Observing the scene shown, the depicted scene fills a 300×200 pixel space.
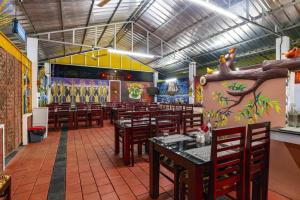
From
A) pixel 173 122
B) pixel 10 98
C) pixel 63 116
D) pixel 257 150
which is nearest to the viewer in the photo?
pixel 257 150

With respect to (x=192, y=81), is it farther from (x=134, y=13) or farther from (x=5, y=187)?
(x=5, y=187)

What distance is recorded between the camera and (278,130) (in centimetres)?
200

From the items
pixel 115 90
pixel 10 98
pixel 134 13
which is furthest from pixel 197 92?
pixel 10 98

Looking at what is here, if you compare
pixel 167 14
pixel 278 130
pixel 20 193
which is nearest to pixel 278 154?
pixel 278 130

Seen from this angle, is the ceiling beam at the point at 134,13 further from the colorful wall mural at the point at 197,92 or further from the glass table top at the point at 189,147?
the glass table top at the point at 189,147

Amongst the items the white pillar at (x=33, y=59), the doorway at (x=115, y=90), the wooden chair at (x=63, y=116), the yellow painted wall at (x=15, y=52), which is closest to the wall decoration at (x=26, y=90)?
the yellow painted wall at (x=15, y=52)

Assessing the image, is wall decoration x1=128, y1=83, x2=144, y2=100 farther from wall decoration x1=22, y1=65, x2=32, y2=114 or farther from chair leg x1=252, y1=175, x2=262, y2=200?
chair leg x1=252, y1=175, x2=262, y2=200

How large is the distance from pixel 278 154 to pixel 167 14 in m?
6.21

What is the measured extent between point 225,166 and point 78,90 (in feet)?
34.4

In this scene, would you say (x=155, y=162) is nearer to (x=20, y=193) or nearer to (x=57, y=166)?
(x=20, y=193)

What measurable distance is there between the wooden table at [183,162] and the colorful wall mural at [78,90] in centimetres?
964

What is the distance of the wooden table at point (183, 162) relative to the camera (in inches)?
53.0

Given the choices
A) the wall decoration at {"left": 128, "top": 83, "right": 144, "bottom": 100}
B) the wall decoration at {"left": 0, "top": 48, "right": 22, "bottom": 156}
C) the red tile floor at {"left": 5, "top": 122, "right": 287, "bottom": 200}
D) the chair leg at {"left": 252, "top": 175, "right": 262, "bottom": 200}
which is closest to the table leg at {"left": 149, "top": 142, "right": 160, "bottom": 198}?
the red tile floor at {"left": 5, "top": 122, "right": 287, "bottom": 200}

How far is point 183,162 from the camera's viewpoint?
1.50 metres
